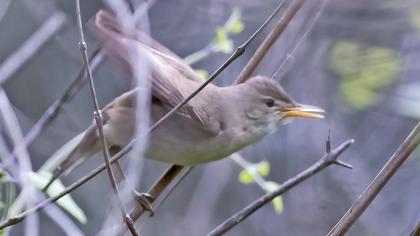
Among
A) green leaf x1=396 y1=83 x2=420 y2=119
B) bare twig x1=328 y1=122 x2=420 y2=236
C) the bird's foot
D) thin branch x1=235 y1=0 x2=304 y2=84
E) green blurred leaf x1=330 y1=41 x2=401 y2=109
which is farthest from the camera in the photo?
green blurred leaf x1=330 y1=41 x2=401 y2=109

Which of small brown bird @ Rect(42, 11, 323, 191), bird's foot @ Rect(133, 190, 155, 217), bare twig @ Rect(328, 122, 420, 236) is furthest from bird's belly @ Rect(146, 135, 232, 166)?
bare twig @ Rect(328, 122, 420, 236)

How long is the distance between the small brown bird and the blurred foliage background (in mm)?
594

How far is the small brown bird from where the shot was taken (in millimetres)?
2049

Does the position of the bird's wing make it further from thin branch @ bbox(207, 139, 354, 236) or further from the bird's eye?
thin branch @ bbox(207, 139, 354, 236)

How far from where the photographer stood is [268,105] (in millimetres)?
2344

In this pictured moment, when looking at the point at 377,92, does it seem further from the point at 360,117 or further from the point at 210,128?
the point at 210,128

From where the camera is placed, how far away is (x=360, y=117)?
372 centimetres

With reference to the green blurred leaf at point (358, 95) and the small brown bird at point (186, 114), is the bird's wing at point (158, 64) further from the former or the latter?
the green blurred leaf at point (358, 95)

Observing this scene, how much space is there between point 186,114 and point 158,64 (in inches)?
6.6

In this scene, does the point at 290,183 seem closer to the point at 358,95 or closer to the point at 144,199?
the point at 144,199

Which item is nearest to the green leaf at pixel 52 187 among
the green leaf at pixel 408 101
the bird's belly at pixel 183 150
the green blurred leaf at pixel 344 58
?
the bird's belly at pixel 183 150

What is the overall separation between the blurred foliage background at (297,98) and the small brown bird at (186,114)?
1.95 ft

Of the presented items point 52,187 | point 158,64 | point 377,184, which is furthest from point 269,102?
point 377,184

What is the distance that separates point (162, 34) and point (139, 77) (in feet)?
6.87
